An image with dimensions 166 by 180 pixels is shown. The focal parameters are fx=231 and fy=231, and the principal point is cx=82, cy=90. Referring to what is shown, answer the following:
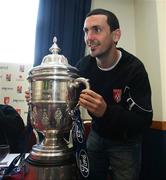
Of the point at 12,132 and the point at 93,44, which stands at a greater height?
the point at 93,44

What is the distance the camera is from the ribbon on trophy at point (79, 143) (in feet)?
2.00

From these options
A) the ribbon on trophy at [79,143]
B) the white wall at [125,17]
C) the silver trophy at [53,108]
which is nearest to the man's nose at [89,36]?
the silver trophy at [53,108]

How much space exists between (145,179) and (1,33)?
1.66 metres

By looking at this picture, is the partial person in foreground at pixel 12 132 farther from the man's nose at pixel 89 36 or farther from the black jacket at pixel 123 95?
the man's nose at pixel 89 36

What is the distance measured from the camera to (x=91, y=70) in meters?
1.04

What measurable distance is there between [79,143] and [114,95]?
0.35m

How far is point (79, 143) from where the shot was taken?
2.11 ft

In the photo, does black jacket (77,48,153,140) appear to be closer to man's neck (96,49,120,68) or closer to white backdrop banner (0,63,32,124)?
man's neck (96,49,120,68)

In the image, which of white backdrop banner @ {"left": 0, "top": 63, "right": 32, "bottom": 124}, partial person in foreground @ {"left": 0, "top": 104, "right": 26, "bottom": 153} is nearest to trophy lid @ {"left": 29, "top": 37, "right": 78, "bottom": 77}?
partial person in foreground @ {"left": 0, "top": 104, "right": 26, "bottom": 153}

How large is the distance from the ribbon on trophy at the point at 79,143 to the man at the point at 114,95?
0.16m

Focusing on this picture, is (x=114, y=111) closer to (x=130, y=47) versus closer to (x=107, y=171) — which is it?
(x=107, y=171)

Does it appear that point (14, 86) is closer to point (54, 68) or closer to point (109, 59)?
point (109, 59)

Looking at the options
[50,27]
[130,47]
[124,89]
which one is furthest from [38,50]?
[124,89]

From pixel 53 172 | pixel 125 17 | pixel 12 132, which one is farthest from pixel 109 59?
pixel 125 17
